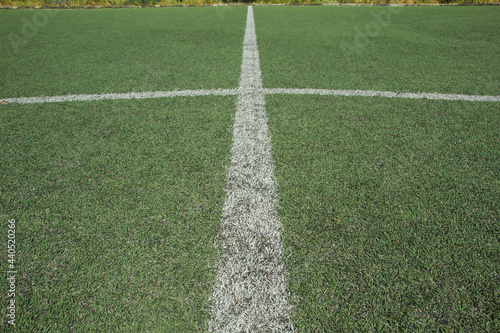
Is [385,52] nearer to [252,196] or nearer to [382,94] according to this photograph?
[382,94]

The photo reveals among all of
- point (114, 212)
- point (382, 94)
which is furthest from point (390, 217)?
point (382, 94)

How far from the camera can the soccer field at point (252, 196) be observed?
1.10 meters

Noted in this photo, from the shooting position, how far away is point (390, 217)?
1.44m


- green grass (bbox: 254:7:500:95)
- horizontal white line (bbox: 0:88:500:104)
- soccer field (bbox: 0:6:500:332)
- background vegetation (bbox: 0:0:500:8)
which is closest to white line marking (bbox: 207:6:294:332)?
soccer field (bbox: 0:6:500:332)

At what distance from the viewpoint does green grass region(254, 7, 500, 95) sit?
2938 mm

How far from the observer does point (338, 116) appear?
231cm

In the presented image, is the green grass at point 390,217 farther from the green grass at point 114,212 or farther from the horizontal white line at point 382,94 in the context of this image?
the green grass at point 114,212

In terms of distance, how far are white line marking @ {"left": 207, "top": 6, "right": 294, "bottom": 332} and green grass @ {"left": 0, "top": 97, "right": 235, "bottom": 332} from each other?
60mm

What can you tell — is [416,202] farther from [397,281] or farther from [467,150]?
[467,150]

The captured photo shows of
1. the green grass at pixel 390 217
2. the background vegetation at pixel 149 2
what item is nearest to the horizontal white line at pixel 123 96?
the green grass at pixel 390 217

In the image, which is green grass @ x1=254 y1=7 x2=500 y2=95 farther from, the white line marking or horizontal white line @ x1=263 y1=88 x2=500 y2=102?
the white line marking

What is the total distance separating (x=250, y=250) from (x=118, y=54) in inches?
146

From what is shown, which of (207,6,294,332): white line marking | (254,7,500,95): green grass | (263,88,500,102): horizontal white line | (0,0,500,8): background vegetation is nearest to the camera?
(207,6,294,332): white line marking

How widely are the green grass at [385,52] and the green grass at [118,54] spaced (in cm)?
66
